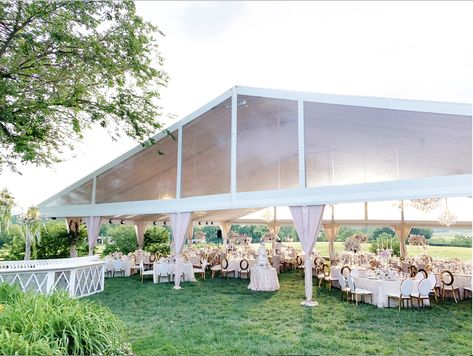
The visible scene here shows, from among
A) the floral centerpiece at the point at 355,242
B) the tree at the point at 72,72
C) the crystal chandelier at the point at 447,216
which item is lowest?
the floral centerpiece at the point at 355,242

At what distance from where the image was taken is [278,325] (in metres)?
6.11

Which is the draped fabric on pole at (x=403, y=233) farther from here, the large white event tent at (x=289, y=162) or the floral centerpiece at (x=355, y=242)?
the floral centerpiece at (x=355, y=242)

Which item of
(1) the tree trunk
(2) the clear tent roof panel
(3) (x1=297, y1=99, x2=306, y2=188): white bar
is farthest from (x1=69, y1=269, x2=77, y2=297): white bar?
(1) the tree trunk

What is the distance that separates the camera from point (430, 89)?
6484mm

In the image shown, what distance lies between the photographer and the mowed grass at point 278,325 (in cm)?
493

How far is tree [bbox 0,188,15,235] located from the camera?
728 cm

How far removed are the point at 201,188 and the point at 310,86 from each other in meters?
4.38

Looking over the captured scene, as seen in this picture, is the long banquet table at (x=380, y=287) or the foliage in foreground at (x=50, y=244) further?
the foliage in foreground at (x=50, y=244)

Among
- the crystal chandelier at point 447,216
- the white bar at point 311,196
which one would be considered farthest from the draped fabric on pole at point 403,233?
the white bar at point 311,196

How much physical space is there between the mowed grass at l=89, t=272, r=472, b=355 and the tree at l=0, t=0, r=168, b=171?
411 cm

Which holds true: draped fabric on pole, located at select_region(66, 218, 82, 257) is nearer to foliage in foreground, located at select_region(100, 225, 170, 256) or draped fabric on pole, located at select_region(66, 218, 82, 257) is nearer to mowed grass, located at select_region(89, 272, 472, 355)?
foliage in foreground, located at select_region(100, 225, 170, 256)

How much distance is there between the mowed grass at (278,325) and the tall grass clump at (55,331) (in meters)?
1.13

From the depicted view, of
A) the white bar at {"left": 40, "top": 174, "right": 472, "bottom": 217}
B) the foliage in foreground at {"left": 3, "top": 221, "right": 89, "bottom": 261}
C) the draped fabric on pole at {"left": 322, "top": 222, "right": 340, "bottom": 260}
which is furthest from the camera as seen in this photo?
the draped fabric on pole at {"left": 322, "top": 222, "right": 340, "bottom": 260}

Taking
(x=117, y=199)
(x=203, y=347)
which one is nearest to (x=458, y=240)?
(x=117, y=199)
